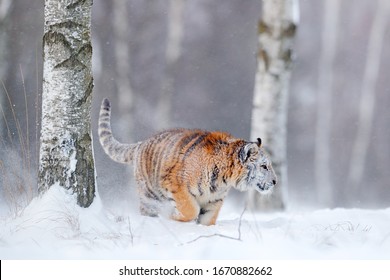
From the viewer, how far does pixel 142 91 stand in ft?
54.7

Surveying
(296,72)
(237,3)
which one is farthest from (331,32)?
(237,3)

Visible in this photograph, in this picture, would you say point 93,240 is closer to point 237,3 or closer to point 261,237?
point 261,237

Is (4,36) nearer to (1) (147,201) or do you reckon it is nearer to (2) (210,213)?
(1) (147,201)

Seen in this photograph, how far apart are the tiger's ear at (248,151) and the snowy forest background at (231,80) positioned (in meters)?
6.05

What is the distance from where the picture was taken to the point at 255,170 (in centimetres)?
647

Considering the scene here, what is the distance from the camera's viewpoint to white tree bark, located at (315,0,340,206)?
19156 mm

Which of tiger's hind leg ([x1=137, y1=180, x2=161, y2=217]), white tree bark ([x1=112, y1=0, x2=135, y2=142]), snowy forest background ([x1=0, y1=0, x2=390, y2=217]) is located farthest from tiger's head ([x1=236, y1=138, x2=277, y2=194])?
white tree bark ([x1=112, y1=0, x2=135, y2=142])

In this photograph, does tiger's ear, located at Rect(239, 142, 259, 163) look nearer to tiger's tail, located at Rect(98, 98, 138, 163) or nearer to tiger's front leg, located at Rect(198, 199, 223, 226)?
tiger's front leg, located at Rect(198, 199, 223, 226)

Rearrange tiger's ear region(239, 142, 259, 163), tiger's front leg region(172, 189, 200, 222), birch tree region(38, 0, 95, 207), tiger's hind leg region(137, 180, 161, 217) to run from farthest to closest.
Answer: tiger's hind leg region(137, 180, 161, 217) < tiger's front leg region(172, 189, 200, 222) < tiger's ear region(239, 142, 259, 163) < birch tree region(38, 0, 95, 207)

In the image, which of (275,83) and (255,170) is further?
(275,83)

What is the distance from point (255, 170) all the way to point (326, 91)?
13.6 m

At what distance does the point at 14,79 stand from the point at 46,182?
9290 mm

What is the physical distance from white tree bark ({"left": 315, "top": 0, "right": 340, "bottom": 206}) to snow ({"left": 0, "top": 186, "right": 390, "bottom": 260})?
12.6 meters

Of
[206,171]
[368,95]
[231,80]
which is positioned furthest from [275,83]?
[368,95]
